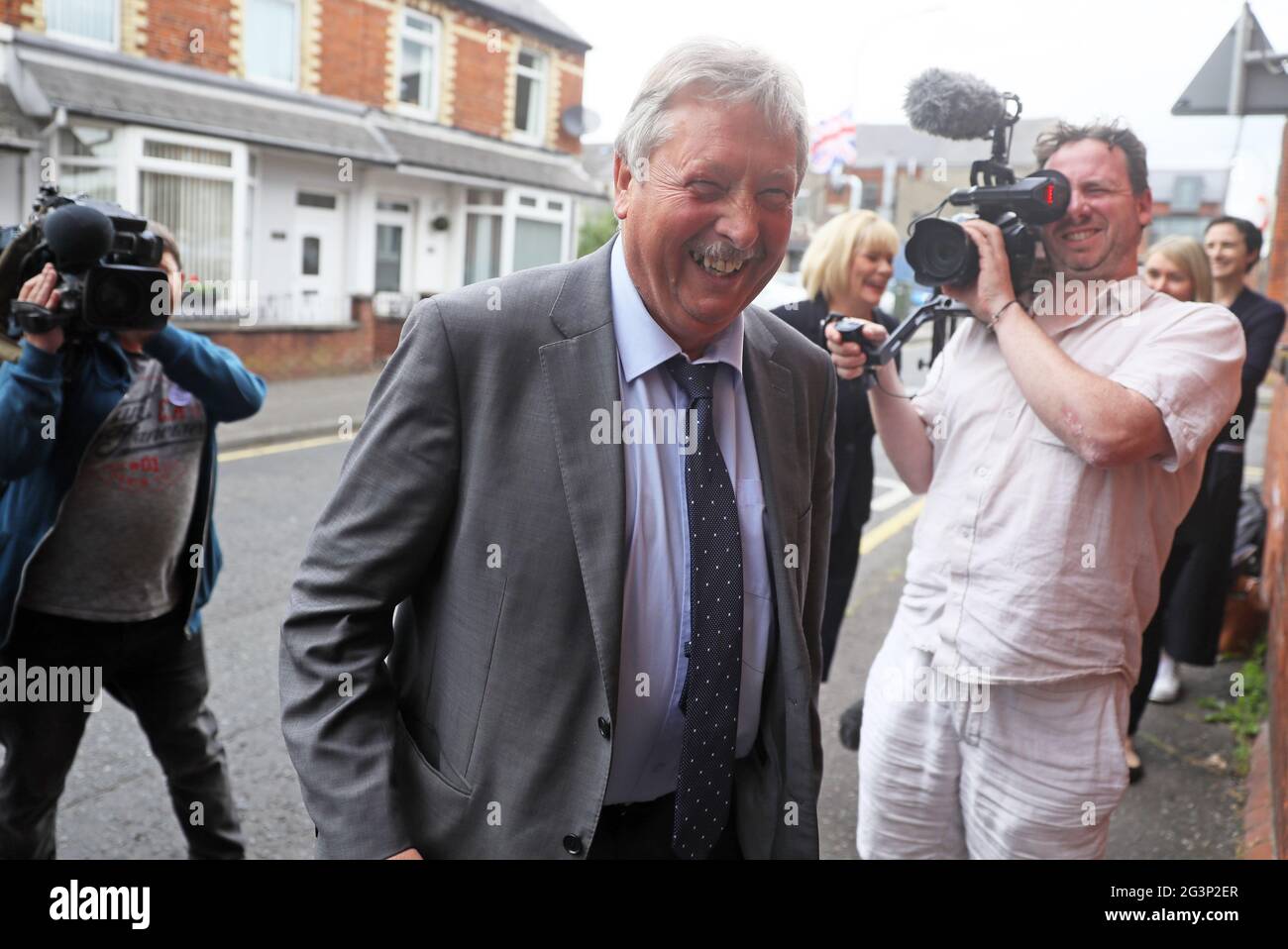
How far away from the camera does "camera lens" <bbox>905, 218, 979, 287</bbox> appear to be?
91.0 inches

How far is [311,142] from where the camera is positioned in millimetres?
14641

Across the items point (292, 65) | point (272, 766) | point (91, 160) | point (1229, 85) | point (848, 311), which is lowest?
point (272, 766)

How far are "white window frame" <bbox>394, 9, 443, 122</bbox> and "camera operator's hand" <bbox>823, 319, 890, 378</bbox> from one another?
51.8ft

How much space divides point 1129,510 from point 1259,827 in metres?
1.99

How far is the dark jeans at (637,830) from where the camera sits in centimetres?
169

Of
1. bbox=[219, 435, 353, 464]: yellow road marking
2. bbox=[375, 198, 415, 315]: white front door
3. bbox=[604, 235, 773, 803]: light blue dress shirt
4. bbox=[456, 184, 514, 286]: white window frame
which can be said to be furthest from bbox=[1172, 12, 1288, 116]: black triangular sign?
bbox=[456, 184, 514, 286]: white window frame

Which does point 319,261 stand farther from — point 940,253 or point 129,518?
point 940,253

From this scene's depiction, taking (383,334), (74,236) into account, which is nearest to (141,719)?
(74,236)

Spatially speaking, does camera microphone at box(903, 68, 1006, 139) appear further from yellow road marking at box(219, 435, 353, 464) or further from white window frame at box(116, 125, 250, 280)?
white window frame at box(116, 125, 250, 280)

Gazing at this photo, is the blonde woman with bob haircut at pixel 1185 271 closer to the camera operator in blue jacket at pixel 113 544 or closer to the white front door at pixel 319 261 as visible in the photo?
the camera operator in blue jacket at pixel 113 544

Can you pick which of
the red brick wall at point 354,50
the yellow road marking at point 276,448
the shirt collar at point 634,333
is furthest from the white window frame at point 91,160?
the shirt collar at point 634,333

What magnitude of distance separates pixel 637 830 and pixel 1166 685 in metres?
3.92
